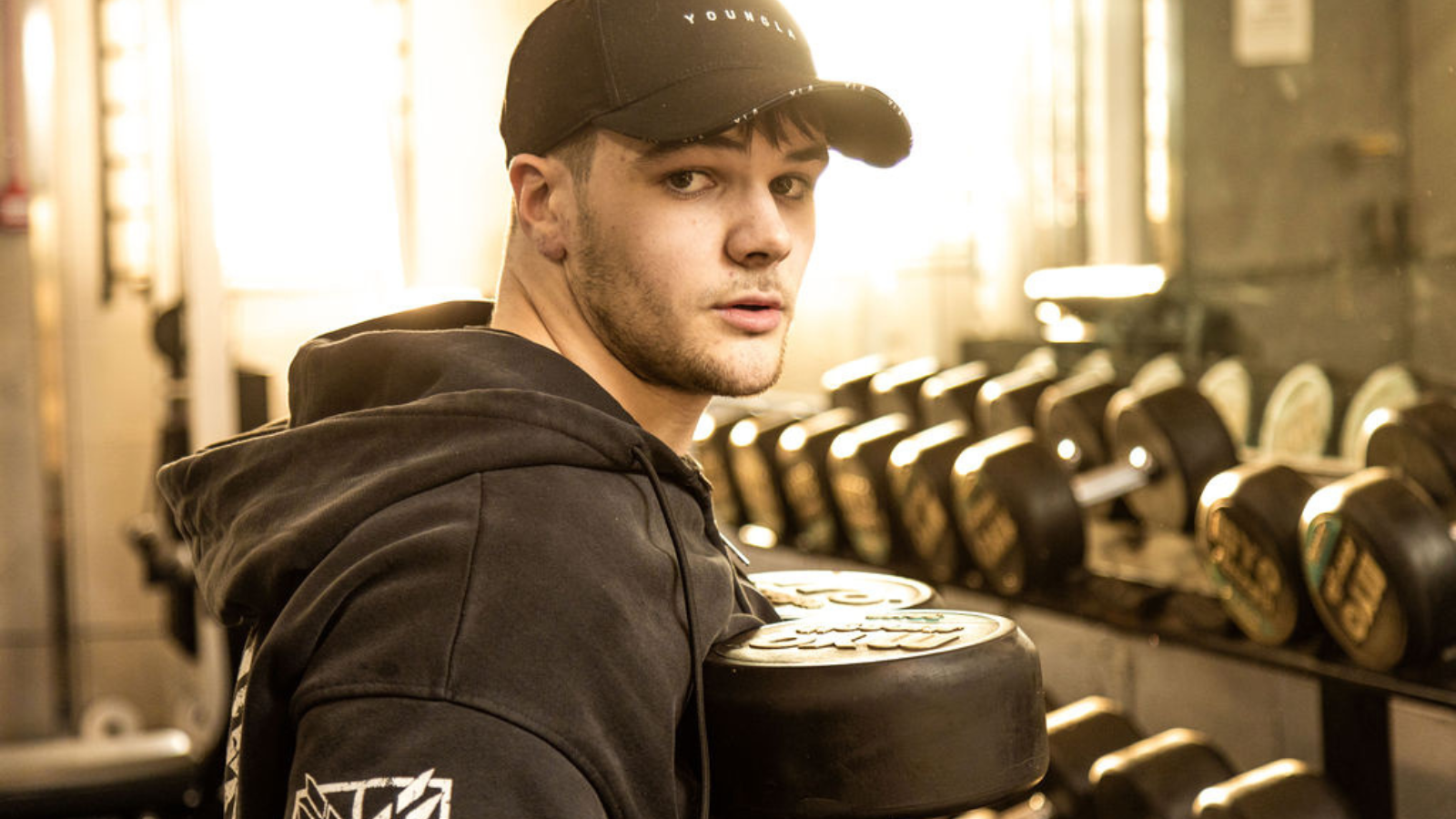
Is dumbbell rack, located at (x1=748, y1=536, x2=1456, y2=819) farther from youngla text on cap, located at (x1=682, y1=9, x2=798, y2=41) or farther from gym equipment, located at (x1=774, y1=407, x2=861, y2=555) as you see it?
youngla text on cap, located at (x1=682, y1=9, x2=798, y2=41)

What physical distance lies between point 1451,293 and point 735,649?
1.81 meters

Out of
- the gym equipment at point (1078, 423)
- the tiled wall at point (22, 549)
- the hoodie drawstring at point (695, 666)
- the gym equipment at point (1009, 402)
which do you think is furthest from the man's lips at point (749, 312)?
the tiled wall at point (22, 549)

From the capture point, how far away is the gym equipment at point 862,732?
3.14 feet

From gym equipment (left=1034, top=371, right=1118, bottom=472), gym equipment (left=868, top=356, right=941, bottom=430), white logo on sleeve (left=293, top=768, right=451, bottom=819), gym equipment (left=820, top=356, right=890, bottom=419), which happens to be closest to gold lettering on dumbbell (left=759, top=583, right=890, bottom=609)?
white logo on sleeve (left=293, top=768, right=451, bottom=819)

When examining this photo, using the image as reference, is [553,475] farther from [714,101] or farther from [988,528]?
[988,528]

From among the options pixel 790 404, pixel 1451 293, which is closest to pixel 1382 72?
pixel 1451 293

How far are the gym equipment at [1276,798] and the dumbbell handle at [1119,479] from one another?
71cm

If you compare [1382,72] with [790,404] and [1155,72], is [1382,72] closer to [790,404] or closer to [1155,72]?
[1155,72]

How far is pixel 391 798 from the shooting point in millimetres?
771

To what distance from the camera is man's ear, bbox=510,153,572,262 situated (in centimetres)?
114

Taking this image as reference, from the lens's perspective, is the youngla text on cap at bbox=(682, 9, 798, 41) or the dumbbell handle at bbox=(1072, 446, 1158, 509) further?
the dumbbell handle at bbox=(1072, 446, 1158, 509)

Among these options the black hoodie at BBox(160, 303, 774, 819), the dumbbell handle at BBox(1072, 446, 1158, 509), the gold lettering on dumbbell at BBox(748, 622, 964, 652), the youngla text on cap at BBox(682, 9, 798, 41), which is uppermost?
the youngla text on cap at BBox(682, 9, 798, 41)

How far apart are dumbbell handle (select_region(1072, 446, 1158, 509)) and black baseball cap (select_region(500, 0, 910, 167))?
1492mm

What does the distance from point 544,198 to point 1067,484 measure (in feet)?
4.70
